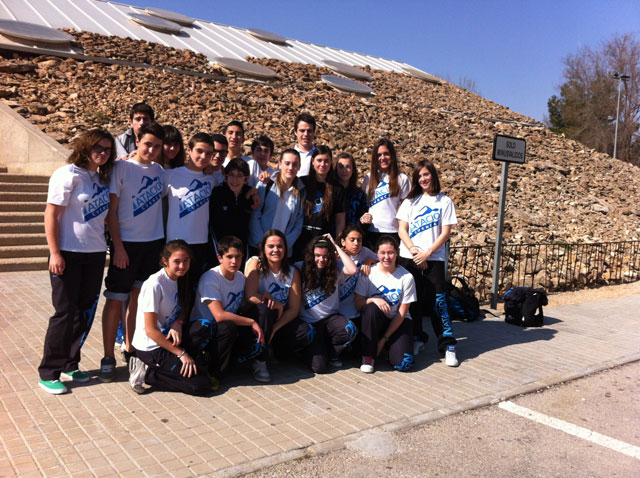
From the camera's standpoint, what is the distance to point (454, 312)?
23.4 ft

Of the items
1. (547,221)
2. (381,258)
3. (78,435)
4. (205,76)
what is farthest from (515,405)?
(205,76)

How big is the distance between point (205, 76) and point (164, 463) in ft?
56.8

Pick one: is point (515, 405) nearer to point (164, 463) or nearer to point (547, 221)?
point (164, 463)

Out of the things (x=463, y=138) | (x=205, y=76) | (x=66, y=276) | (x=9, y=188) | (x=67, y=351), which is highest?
(x=205, y=76)

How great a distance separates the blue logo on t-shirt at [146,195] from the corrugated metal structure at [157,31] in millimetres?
14606

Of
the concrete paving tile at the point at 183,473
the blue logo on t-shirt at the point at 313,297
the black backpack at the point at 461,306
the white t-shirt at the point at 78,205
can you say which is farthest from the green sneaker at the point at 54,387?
the black backpack at the point at 461,306

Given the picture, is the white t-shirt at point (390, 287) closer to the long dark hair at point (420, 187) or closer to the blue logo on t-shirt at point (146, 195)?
the long dark hair at point (420, 187)

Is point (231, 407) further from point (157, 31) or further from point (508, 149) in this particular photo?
point (157, 31)

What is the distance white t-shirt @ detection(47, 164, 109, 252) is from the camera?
3.95m

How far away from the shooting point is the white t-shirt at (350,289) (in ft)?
17.4

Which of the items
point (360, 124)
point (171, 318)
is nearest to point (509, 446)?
point (171, 318)

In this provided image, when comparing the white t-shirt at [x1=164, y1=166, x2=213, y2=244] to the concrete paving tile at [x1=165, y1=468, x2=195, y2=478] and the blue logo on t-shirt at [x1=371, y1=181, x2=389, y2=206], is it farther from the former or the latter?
the concrete paving tile at [x1=165, y1=468, x2=195, y2=478]

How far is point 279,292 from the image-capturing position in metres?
4.97

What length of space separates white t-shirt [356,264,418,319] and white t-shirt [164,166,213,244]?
1.60m
